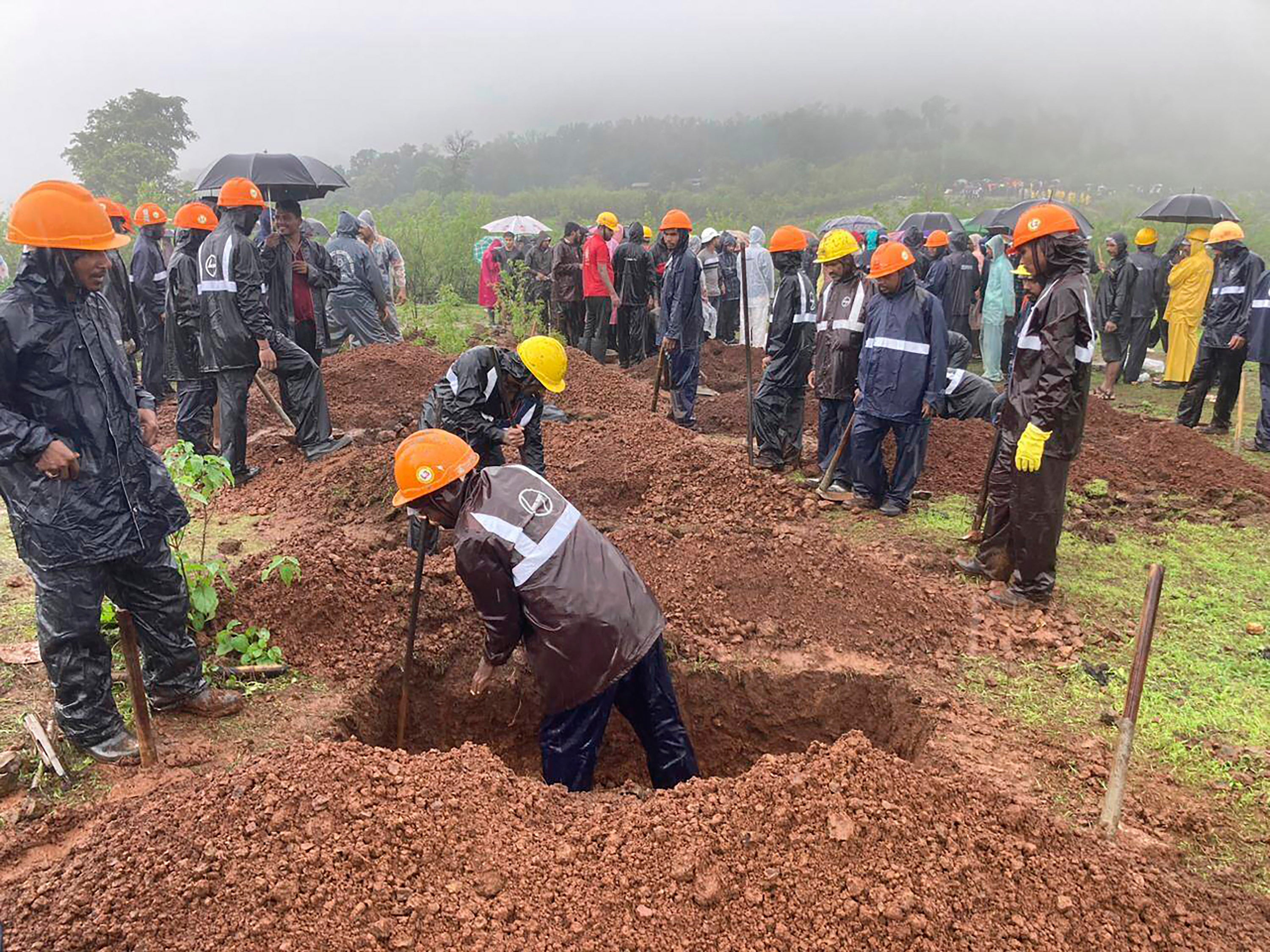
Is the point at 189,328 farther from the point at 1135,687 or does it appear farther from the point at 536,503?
the point at 1135,687

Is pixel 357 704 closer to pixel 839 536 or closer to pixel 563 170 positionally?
pixel 839 536

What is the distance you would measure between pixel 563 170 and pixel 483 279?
53577 mm

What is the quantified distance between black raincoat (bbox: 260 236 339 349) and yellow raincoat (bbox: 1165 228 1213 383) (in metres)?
9.40

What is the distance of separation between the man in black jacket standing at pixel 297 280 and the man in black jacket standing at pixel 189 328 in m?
0.51

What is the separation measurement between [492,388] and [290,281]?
335 centimetres

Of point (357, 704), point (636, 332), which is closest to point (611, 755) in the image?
point (357, 704)

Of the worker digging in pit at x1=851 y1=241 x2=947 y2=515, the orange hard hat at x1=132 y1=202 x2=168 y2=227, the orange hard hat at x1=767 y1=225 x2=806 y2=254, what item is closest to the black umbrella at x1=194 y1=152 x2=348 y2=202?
the orange hard hat at x1=132 y1=202 x2=168 y2=227

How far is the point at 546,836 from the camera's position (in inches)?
112

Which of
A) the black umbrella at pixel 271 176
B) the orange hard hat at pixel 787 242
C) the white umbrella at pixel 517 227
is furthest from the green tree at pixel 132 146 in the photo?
the orange hard hat at pixel 787 242

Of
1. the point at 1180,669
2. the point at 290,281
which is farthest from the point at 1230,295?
the point at 290,281

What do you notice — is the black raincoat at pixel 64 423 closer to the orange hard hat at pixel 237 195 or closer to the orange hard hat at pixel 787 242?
the orange hard hat at pixel 237 195

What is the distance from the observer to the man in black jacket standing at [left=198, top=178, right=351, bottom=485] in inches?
246

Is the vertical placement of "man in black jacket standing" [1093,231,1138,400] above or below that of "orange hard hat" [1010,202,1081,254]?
below

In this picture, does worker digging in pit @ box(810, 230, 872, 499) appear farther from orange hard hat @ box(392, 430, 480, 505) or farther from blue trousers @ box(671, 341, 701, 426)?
orange hard hat @ box(392, 430, 480, 505)
